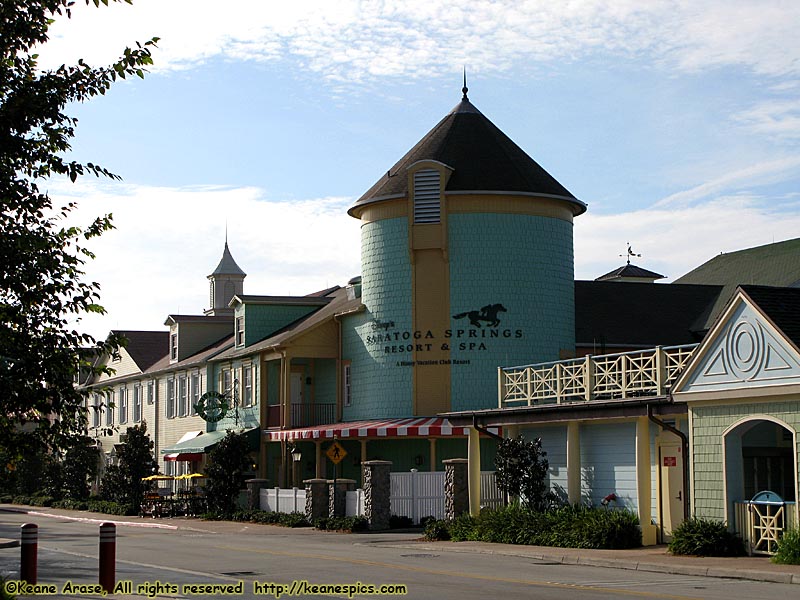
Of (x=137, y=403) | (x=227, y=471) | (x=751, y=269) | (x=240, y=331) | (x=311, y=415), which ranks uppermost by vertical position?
(x=751, y=269)

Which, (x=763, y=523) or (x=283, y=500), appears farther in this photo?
(x=283, y=500)

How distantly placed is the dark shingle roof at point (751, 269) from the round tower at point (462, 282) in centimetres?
727

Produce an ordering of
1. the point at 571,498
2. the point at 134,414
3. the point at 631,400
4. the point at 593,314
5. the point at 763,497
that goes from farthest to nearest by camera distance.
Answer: the point at 134,414 → the point at 593,314 → the point at 571,498 → the point at 631,400 → the point at 763,497

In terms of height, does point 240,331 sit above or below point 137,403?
above

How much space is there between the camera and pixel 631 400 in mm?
25969

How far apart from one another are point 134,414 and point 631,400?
43.4m

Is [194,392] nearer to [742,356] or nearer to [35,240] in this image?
[742,356]

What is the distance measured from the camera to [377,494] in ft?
115

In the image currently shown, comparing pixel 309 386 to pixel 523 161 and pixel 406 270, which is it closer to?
pixel 406 270

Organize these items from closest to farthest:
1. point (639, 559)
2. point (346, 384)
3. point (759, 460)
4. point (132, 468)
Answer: point (639, 559) → point (759, 460) → point (346, 384) → point (132, 468)

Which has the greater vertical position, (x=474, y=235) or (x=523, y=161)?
(x=523, y=161)

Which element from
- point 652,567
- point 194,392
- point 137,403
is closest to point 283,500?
point 194,392

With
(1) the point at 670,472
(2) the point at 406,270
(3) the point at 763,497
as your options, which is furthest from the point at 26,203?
(2) the point at 406,270

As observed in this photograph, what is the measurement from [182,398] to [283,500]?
1809cm
